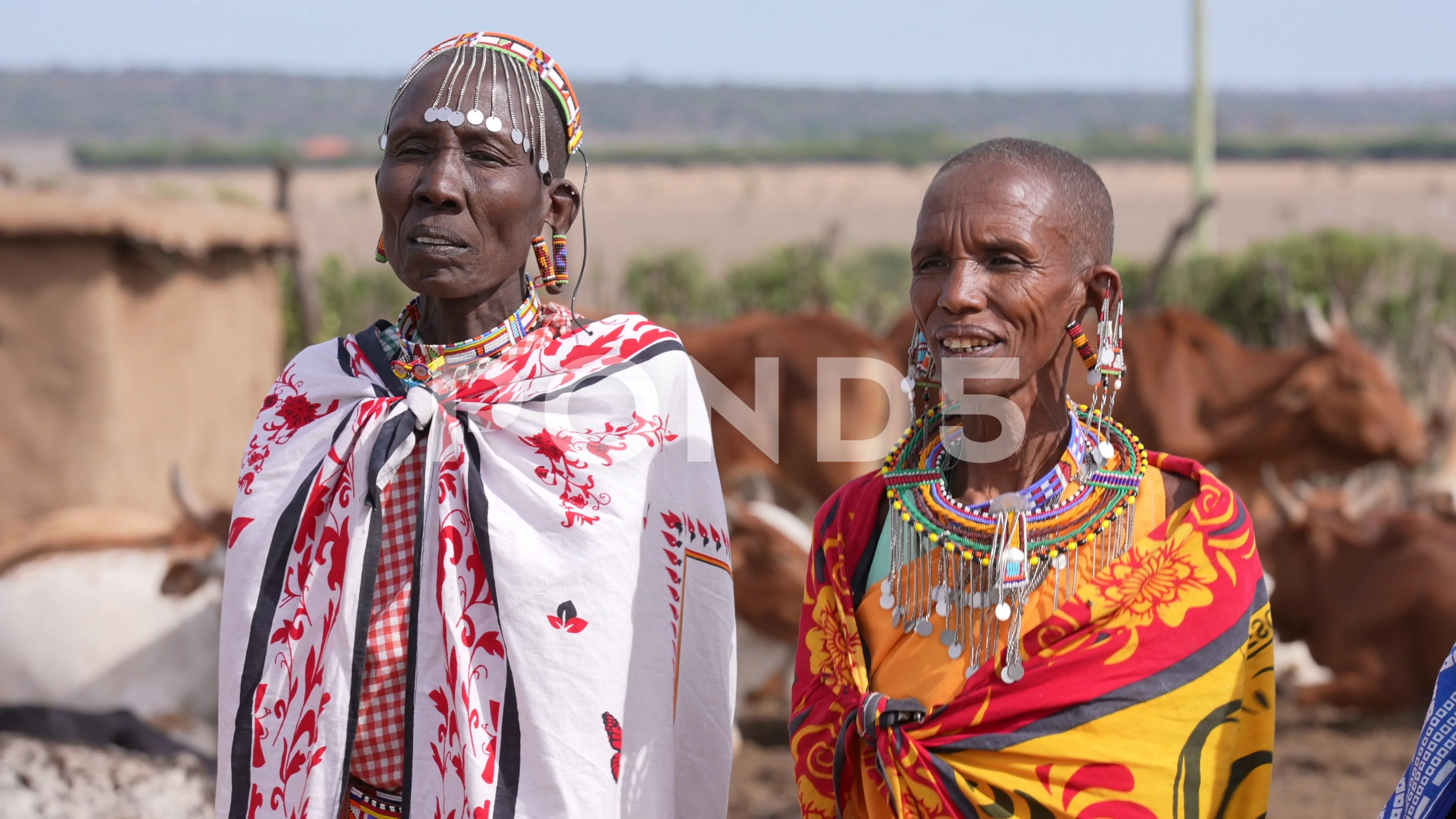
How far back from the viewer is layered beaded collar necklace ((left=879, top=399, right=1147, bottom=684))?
6.99 feet

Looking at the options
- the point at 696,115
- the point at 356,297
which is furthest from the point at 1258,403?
the point at 696,115

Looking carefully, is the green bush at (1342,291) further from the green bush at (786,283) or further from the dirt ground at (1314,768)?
the dirt ground at (1314,768)

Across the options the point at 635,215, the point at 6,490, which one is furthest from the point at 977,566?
the point at 635,215

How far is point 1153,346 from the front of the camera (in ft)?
28.0

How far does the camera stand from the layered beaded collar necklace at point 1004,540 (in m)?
2.13

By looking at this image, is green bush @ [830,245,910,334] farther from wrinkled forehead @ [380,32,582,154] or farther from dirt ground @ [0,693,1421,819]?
wrinkled forehead @ [380,32,582,154]

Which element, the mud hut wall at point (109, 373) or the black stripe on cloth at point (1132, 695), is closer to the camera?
the black stripe on cloth at point (1132, 695)

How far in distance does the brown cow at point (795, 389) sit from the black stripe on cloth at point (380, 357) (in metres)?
5.56

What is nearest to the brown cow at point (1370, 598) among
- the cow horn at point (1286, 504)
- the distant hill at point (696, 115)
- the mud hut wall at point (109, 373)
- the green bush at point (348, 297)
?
the cow horn at point (1286, 504)

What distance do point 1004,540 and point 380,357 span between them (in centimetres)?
115

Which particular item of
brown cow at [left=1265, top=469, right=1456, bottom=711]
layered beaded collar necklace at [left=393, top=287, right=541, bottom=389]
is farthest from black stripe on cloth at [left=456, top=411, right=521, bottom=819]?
brown cow at [left=1265, top=469, right=1456, bottom=711]

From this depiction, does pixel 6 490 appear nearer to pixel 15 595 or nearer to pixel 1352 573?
pixel 15 595

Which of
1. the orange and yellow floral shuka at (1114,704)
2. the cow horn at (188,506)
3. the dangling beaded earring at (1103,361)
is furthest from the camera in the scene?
the cow horn at (188,506)

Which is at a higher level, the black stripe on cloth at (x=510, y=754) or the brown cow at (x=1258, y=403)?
the black stripe on cloth at (x=510, y=754)
